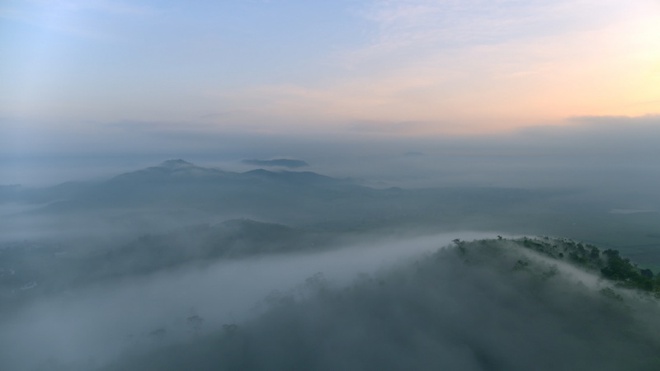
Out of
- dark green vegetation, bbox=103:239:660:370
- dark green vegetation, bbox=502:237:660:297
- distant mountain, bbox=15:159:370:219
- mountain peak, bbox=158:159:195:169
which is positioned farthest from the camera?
mountain peak, bbox=158:159:195:169

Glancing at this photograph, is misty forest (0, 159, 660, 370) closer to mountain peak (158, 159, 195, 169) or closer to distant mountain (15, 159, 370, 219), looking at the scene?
distant mountain (15, 159, 370, 219)

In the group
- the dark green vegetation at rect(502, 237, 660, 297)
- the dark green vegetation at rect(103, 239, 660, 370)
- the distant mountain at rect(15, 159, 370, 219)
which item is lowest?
the distant mountain at rect(15, 159, 370, 219)

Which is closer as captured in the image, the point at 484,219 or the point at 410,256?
the point at 410,256

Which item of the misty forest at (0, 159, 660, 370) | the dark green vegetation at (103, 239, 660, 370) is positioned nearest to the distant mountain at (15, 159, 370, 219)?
the misty forest at (0, 159, 660, 370)

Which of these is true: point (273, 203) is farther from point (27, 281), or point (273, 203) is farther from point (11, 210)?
point (27, 281)

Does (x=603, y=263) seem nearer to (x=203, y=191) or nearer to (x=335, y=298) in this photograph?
(x=335, y=298)

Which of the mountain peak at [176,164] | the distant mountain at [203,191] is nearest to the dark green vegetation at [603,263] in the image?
the distant mountain at [203,191]

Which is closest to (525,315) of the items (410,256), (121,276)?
(410,256)
